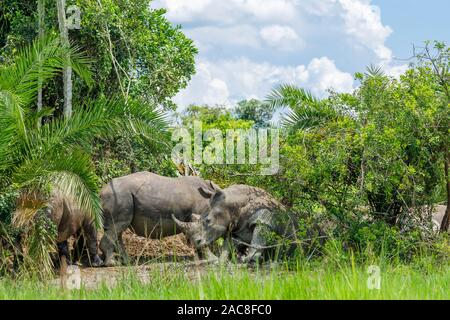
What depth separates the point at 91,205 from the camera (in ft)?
39.8

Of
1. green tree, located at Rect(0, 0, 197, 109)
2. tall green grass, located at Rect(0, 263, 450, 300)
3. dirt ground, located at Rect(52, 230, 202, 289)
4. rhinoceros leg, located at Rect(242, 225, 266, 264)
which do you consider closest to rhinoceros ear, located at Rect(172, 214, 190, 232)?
dirt ground, located at Rect(52, 230, 202, 289)

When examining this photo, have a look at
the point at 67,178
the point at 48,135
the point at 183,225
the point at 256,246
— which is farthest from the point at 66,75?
the point at 256,246

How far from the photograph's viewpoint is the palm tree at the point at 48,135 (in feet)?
39.7

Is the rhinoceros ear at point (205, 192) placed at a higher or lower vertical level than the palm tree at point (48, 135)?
lower

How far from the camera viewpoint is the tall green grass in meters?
7.82

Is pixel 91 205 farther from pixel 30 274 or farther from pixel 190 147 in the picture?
pixel 190 147

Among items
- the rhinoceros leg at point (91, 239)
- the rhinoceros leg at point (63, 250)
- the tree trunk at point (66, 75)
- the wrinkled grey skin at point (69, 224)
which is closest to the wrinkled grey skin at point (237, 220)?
the wrinkled grey skin at point (69, 224)

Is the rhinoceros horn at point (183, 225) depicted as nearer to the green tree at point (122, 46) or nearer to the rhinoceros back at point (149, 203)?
the rhinoceros back at point (149, 203)

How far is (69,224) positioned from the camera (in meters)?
13.5

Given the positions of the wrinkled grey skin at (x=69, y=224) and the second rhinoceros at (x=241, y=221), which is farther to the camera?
the wrinkled grey skin at (x=69, y=224)

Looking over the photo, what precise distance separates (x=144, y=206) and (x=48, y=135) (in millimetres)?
1880

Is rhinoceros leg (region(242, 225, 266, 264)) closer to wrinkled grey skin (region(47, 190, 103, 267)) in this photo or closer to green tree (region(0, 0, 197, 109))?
wrinkled grey skin (region(47, 190, 103, 267))

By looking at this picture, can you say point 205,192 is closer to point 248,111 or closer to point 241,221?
point 241,221

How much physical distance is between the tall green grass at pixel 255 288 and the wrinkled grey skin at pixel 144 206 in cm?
370
